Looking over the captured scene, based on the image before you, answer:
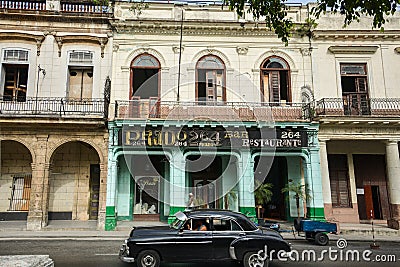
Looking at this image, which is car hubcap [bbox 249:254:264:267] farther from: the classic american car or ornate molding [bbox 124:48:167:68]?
ornate molding [bbox 124:48:167:68]

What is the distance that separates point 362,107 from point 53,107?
601 inches

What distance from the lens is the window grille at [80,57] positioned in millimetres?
16062

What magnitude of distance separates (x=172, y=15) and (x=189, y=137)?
6602mm

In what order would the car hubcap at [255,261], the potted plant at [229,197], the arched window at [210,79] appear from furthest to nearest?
the arched window at [210,79] < the potted plant at [229,197] < the car hubcap at [255,261]

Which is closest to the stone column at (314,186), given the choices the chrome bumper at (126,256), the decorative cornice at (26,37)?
the chrome bumper at (126,256)

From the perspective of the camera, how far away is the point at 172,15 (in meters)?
16.7

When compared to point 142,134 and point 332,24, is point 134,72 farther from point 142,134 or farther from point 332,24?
point 332,24

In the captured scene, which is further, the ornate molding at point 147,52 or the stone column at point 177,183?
the ornate molding at point 147,52

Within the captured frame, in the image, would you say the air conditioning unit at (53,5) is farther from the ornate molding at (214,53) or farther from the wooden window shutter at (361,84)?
the wooden window shutter at (361,84)

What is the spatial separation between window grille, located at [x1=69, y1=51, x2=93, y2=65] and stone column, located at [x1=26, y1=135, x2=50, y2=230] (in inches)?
158

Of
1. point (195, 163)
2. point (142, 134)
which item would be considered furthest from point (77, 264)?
point (195, 163)

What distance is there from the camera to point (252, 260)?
7402 millimetres

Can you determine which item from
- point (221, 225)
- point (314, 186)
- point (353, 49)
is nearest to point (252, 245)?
point (221, 225)

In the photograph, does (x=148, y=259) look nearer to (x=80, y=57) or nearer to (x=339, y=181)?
(x=80, y=57)
